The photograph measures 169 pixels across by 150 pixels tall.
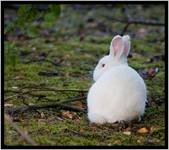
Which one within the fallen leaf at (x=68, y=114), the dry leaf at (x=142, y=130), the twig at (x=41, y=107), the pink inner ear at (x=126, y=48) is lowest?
the dry leaf at (x=142, y=130)

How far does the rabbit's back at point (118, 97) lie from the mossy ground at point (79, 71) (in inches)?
4.5

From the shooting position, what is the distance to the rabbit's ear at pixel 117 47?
500 centimetres

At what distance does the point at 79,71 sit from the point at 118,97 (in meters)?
2.72

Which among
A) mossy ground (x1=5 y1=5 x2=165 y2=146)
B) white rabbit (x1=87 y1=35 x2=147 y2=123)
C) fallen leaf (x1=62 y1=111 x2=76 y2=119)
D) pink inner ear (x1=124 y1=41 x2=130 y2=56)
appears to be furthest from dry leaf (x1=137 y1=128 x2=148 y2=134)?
pink inner ear (x1=124 y1=41 x2=130 y2=56)

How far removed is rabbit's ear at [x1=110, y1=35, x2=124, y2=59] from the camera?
197 inches

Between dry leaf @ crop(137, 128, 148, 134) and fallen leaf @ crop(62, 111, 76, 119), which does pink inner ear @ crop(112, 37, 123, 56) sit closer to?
fallen leaf @ crop(62, 111, 76, 119)

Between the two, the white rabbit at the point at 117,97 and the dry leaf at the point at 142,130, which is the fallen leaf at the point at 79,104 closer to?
the white rabbit at the point at 117,97

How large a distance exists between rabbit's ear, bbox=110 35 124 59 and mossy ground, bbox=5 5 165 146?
0.64 metres

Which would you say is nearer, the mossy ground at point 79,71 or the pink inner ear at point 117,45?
the mossy ground at point 79,71

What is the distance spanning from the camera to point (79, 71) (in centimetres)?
723

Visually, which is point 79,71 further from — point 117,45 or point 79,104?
point 117,45

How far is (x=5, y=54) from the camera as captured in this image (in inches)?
230

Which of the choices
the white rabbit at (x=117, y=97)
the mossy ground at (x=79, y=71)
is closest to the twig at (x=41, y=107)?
the mossy ground at (x=79, y=71)

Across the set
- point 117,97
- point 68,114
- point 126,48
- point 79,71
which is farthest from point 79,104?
point 79,71
